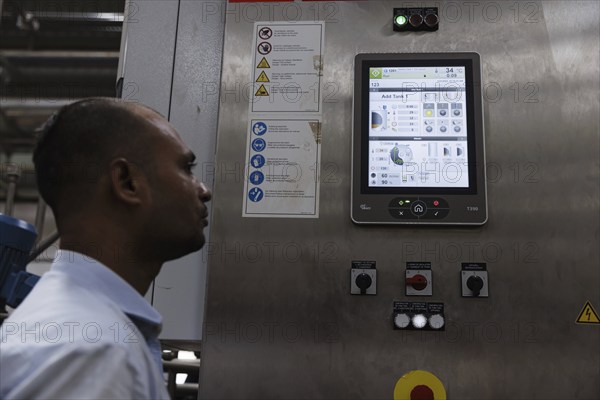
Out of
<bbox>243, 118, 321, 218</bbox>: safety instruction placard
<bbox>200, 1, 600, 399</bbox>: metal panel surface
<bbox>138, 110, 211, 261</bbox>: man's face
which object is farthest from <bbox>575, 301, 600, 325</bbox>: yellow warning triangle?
<bbox>138, 110, 211, 261</bbox>: man's face

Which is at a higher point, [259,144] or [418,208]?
[259,144]

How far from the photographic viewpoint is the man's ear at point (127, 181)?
1.18 m

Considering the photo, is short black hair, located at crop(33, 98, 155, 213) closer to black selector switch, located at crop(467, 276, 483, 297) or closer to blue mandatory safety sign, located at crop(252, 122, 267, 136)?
blue mandatory safety sign, located at crop(252, 122, 267, 136)

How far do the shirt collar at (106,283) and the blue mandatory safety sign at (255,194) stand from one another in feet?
2.46

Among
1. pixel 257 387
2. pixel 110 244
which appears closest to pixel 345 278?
pixel 257 387

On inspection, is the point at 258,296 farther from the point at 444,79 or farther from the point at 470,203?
the point at 444,79

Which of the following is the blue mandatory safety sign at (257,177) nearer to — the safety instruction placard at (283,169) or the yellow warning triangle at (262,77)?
the safety instruction placard at (283,169)

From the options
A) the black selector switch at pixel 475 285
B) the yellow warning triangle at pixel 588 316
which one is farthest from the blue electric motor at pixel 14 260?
the yellow warning triangle at pixel 588 316

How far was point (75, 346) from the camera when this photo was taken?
81 cm

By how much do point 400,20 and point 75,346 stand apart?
137 centimetres

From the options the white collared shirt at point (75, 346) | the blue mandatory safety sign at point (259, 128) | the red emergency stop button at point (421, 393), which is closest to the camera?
the white collared shirt at point (75, 346)

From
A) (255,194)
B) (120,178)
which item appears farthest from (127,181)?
(255,194)

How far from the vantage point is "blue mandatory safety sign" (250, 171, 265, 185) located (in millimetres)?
1828

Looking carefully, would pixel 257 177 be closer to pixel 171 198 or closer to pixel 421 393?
pixel 171 198
